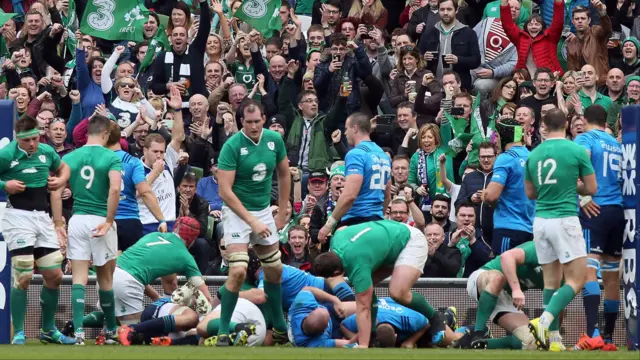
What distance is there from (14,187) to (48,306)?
4.20 ft

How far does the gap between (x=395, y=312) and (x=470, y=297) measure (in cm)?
148

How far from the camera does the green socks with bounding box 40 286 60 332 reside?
14883 millimetres

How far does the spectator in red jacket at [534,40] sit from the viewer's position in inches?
→ 841

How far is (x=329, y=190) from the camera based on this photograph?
18922 mm

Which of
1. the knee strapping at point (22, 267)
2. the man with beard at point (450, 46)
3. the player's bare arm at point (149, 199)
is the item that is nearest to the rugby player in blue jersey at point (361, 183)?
the player's bare arm at point (149, 199)

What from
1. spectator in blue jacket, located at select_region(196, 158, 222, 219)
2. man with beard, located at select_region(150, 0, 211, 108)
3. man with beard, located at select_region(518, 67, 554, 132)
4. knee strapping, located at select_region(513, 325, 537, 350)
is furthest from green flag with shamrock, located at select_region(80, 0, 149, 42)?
knee strapping, located at select_region(513, 325, 537, 350)

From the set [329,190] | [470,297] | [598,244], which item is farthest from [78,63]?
[598,244]

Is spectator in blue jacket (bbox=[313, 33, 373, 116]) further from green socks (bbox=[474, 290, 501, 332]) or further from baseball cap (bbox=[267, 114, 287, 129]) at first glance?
green socks (bbox=[474, 290, 501, 332])

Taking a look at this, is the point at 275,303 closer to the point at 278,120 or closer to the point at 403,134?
the point at 278,120

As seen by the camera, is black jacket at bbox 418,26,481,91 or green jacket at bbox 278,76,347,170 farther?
black jacket at bbox 418,26,481,91

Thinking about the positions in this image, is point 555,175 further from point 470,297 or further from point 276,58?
point 276,58

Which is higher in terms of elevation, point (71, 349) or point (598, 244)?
point (598, 244)

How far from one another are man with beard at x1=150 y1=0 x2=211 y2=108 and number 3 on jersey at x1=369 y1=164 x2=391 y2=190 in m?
7.35

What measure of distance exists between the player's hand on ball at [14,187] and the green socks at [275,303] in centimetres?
265
